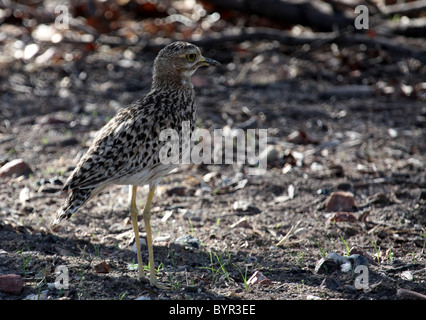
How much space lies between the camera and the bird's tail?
3.89 metres

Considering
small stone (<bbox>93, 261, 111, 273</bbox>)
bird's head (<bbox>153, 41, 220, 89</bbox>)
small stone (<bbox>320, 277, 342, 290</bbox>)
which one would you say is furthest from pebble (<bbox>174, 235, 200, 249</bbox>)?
bird's head (<bbox>153, 41, 220, 89</bbox>)

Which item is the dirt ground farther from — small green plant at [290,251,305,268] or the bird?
the bird

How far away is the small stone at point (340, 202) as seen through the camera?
202 inches

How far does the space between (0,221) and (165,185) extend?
1562 millimetres

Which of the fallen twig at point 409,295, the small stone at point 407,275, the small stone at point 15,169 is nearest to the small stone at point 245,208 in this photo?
the small stone at point 407,275

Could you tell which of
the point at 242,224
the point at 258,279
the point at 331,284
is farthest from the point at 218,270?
the point at 242,224

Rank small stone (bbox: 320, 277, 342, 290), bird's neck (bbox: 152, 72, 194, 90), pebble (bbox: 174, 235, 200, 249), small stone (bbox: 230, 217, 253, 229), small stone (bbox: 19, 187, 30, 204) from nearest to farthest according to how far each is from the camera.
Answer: small stone (bbox: 320, 277, 342, 290) < pebble (bbox: 174, 235, 200, 249) < bird's neck (bbox: 152, 72, 194, 90) < small stone (bbox: 230, 217, 253, 229) < small stone (bbox: 19, 187, 30, 204)

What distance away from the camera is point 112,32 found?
927 centimetres

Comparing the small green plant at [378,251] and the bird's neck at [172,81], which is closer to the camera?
the small green plant at [378,251]

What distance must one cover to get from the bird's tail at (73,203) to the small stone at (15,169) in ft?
6.67

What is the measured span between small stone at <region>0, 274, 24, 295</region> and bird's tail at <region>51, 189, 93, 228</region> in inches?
16.1

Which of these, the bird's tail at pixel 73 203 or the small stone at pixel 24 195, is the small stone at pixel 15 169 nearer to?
the small stone at pixel 24 195
